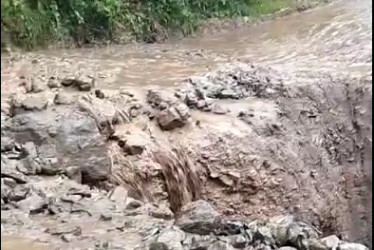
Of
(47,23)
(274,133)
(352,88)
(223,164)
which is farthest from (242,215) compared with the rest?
(47,23)

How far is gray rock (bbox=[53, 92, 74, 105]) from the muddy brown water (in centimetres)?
47

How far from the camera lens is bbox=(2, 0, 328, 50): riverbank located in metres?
9.70

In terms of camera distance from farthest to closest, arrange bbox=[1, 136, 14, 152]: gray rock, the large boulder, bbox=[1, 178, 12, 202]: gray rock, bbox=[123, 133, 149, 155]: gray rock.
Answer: bbox=[123, 133, 149, 155]: gray rock < the large boulder < bbox=[1, 136, 14, 152]: gray rock < bbox=[1, 178, 12, 202]: gray rock

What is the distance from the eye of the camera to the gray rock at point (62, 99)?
6445 millimetres

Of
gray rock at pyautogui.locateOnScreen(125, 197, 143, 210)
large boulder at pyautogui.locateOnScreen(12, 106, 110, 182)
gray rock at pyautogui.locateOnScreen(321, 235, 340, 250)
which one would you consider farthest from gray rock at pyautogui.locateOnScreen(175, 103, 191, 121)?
gray rock at pyautogui.locateOnScreen(321, 235, 340, 250)

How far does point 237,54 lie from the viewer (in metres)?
10.4

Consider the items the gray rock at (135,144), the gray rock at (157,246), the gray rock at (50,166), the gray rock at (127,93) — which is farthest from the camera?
the gray rock at (127,93)

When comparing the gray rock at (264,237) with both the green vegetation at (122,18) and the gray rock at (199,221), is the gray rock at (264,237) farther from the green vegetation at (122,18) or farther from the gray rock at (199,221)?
the green vegetation at (122,18)

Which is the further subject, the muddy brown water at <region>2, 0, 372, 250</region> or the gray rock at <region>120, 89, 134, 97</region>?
Answer: the muddy brown water at <region>2, 0, 372, 250</region>

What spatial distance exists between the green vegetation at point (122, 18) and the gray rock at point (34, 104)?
2167 mm

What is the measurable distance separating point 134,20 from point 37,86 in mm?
4600

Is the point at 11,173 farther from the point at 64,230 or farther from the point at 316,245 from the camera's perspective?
the point at 316,245

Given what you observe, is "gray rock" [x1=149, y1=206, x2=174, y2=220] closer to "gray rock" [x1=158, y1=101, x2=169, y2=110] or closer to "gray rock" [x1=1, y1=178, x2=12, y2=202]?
"gray rock" [x1=1, y1=178, x2=12, y2=202]

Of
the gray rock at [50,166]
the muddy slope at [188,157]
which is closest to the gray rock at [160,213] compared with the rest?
the muddy slope at [188,157]
